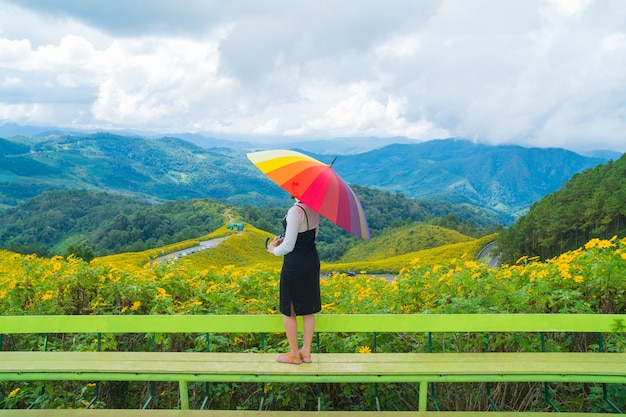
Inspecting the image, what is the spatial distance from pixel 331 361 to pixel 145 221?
306 feet

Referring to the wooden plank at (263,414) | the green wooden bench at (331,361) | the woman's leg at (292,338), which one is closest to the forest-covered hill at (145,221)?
the green wooden bench at (331,361)

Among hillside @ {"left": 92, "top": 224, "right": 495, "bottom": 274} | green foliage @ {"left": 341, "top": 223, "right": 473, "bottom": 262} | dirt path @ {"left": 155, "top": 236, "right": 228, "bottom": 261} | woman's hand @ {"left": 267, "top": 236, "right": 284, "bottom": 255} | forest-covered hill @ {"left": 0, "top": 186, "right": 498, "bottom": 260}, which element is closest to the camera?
woman's hand @ {"left": 267, "top": 236, "right": 284, "bottom": 255}

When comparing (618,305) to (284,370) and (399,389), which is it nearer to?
(399,389)

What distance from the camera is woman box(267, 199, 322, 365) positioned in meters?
3.35

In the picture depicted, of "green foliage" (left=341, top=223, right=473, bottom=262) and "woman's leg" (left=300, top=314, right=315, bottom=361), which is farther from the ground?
"woman's leg" (left=300, top=314, right=315, bottom=361)

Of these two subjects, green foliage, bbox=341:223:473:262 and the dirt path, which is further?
green foliage, bbox=341:223:473:262

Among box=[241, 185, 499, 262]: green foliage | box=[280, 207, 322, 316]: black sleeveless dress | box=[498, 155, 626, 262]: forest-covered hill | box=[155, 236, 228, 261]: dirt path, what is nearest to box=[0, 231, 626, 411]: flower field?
box=[280, 207, 322, 316]: black sleeveless dress

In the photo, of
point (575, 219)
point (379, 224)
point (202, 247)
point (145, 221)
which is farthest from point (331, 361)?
point (379, 224)

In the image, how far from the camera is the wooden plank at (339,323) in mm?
3537

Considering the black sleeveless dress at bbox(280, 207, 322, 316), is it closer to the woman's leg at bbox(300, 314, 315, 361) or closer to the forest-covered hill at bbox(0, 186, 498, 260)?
the woman's leg at bbox(300, 314, 315, 361)

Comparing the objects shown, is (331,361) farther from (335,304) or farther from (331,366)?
(335,304)

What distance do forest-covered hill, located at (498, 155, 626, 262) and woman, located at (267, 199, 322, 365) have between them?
44.5 m

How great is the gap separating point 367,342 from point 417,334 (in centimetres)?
45

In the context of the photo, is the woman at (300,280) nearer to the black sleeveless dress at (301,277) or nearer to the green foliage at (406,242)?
the black sleeveless dress at (301,277)
